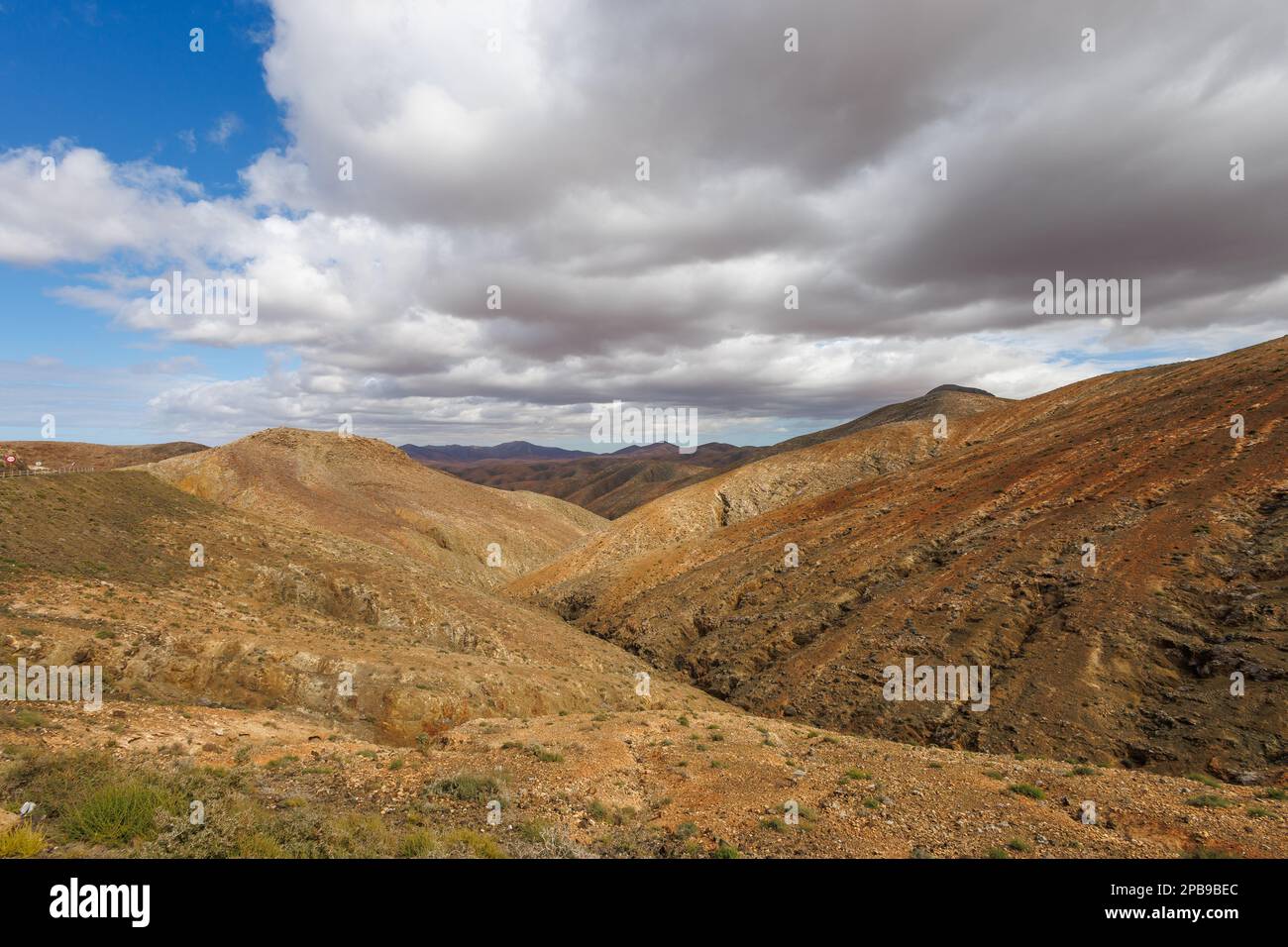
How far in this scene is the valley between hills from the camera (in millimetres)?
10133

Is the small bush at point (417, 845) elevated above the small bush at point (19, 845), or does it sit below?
below

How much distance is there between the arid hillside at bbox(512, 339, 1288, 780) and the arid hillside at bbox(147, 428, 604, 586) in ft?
76.2

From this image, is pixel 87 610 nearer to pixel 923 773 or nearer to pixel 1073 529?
pixel 923 773

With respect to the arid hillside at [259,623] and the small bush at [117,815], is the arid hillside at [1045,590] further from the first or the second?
the small bush at [117,815]

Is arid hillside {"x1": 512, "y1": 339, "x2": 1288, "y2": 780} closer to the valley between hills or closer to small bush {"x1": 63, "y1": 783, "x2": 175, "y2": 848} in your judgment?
the valley between hills

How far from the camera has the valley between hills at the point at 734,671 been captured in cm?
1013

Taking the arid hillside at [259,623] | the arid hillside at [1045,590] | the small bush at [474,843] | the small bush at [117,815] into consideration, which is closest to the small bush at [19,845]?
the small bush at [117,815]

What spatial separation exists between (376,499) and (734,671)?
58304mm

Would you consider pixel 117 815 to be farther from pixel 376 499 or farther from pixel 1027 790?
pixel 376 499

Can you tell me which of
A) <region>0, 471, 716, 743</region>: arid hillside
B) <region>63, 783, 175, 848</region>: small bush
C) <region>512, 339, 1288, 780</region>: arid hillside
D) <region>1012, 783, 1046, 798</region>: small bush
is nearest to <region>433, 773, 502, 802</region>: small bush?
<region>63, 783, 175, 848</region>: small bush

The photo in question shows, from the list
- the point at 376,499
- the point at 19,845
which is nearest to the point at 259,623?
the point at 19,845

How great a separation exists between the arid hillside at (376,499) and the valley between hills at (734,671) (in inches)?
740

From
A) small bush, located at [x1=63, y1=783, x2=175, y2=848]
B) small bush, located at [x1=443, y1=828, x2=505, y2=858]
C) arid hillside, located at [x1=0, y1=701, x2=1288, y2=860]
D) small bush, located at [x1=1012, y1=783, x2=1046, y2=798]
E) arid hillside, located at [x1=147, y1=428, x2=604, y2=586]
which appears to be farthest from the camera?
arid hillside, located at [x1=147, y1=428, x2=604, y2=586]
